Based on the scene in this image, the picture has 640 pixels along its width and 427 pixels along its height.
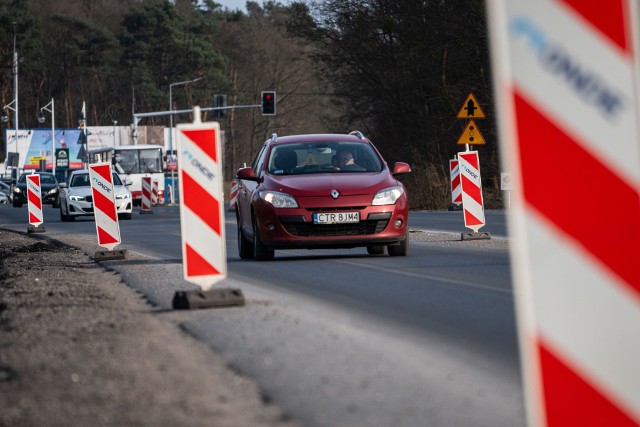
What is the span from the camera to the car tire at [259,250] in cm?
1720

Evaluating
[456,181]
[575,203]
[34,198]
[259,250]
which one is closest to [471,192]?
[259,250]

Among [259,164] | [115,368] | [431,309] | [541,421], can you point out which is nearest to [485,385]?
[115,368]

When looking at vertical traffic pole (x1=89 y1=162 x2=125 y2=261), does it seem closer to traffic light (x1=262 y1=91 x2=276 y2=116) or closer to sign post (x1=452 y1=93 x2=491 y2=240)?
sign post (x1=452 y1=93 x2=491 y2=240)

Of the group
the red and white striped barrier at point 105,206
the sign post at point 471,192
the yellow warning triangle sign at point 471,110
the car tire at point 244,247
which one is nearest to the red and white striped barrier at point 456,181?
the yellow warning triangle sign at point 471,110

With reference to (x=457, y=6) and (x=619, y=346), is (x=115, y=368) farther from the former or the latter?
(x=457, y=6)

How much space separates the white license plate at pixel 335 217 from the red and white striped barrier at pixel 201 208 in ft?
20.0

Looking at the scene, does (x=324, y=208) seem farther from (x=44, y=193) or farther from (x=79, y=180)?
(x=44, y=193)

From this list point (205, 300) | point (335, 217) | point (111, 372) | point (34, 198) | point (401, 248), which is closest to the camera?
point (111, 372)

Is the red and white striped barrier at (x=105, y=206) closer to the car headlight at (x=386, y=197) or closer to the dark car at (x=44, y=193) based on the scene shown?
the car headlight at (x=386, y=197)

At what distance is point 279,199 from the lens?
16.8m

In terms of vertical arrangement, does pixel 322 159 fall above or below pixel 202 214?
below

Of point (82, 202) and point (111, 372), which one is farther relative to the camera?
point (82, 202)

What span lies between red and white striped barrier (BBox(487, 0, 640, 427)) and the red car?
12.6 meters

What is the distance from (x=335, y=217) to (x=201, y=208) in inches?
243
